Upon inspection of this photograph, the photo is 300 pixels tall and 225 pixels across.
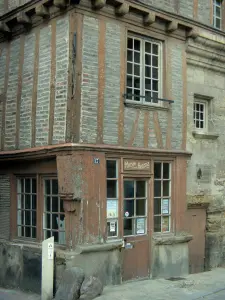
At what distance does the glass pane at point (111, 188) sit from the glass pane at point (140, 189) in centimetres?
64

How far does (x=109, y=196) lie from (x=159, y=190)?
4.54 feet

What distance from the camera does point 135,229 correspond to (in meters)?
9.34

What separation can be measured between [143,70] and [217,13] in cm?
324

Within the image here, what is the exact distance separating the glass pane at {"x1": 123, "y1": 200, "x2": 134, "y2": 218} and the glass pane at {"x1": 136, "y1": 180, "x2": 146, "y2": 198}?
0.24 meters

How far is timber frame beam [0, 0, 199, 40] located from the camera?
28.2ft

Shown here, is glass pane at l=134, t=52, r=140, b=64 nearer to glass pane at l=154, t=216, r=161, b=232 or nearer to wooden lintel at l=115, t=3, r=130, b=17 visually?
wooden lintel at l=115, t=3, r=130, b=17

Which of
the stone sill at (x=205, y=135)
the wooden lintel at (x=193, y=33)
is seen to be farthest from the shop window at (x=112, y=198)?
the wooden lintel at (x=193, y=33)

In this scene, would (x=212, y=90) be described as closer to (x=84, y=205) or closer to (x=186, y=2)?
(x=186, y=2)

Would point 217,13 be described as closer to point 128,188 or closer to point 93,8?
point 93,8

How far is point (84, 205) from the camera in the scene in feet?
27.5

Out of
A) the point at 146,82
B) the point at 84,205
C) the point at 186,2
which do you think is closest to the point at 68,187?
the point at 84,205

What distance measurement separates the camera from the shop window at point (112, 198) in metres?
8.83

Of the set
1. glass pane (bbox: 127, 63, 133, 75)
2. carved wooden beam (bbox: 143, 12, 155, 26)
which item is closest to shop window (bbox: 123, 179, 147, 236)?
glass pane (bbox: 127, 63, 133, 75)

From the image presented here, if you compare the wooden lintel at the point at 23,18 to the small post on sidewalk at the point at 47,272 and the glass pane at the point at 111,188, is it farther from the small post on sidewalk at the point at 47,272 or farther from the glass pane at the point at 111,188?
the small post on sidewalk at the point at 47,272
